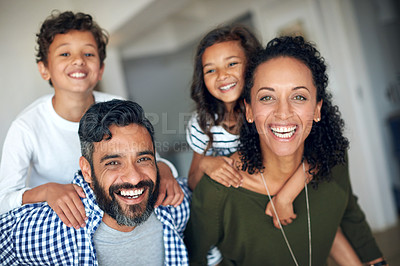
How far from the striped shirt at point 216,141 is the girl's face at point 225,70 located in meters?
0.19

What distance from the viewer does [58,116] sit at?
1.98 metres

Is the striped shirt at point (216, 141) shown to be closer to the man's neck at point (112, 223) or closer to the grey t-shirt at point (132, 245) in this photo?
the grey t-shirt at point (132, 245)

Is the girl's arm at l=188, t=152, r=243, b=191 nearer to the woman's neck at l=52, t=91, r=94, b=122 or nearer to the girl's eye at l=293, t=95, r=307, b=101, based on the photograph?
the girl's eye at l=293, t=95, r=307, b=101

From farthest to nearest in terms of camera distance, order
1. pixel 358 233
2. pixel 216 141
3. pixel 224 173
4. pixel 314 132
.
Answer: pixel 216 141, pixel 358 233, pixel 314 132, pixel 224 173

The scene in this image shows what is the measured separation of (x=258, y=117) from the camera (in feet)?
5.11

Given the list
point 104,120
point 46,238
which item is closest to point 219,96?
point 104,120

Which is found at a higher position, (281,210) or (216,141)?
(216,141)

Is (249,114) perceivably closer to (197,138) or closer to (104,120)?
(197,138)

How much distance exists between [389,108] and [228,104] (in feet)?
8.64

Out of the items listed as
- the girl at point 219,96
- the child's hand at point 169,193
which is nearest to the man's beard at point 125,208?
the child's hand at point 169,193

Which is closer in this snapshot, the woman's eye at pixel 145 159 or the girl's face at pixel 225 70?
the woman's eye at pixel 145 159

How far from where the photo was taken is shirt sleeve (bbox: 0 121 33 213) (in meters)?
1.61

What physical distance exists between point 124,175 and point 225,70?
91cm

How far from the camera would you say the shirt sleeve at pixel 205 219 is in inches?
63.0
